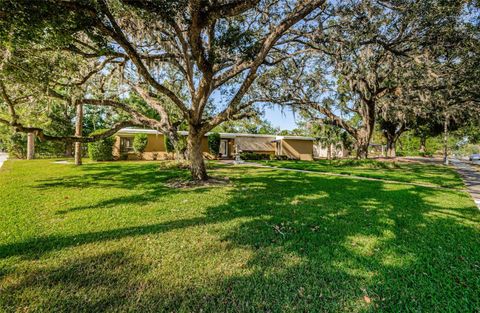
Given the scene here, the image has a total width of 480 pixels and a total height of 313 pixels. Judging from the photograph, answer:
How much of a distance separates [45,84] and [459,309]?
9887 millimetres

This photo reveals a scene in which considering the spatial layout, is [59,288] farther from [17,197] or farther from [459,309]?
[17,197]

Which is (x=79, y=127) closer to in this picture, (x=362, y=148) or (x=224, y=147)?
(x=224, y=147)

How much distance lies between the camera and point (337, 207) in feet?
17.3

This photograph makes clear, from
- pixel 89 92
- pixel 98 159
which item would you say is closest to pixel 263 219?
pixel 89 92

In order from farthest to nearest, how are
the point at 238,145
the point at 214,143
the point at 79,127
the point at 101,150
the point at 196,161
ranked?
the point at 238,145 < the point at 214,143 < the point at 101,150 < the point at 79,127 < the point at 196,161

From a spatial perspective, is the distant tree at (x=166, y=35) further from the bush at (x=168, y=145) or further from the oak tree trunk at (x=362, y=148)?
the oak tree trunk at (x=362, y=148)

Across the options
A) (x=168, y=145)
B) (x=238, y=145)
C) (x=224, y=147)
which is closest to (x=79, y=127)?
(x=168, y=145)

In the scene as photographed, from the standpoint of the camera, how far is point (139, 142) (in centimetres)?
1989

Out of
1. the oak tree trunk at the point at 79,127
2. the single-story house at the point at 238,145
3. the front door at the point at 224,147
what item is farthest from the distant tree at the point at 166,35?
the front door at the point at 224,147

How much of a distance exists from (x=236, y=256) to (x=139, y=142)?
1927cm

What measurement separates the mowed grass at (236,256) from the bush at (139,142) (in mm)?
14796

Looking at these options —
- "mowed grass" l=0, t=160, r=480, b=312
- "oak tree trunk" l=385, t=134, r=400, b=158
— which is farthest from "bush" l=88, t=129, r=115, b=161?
"oak tree trunk" l=385, t=134, r=400, b=158

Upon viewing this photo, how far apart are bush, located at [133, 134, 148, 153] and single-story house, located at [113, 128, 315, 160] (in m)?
0.42

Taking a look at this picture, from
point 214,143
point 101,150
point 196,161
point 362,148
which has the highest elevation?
point 214,143
